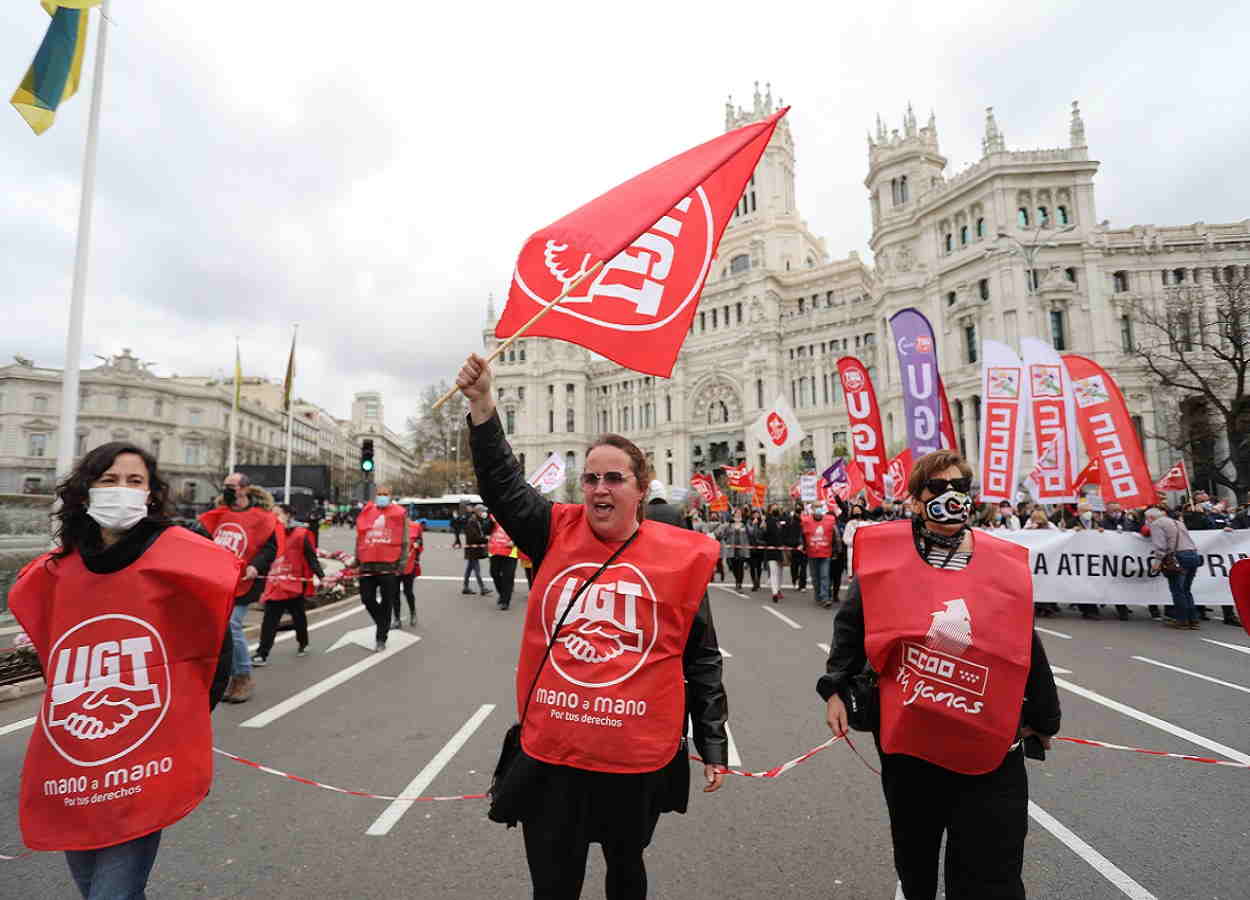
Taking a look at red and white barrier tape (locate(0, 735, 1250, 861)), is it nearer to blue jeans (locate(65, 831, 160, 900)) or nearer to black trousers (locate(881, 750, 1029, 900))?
black trousers (locate(881, 750, 1029, 900))

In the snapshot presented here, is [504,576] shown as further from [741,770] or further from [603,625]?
[603,625]

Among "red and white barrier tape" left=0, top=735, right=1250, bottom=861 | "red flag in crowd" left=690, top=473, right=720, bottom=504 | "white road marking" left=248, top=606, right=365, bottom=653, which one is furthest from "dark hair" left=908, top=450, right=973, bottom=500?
"red flag in crowd" left=690, top=473, right=720, bottom=504

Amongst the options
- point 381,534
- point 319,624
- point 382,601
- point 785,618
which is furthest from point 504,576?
point 785,618

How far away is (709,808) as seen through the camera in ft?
12.2

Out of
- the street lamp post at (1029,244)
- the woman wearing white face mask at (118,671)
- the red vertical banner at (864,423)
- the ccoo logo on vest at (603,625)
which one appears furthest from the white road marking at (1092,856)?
the street lamp post at (1029,244)

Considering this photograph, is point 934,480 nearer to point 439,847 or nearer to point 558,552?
point 558,552

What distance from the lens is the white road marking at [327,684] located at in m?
5.39

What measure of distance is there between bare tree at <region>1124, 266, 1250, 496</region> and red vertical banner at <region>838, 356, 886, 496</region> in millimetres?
15444

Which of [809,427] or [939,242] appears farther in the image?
[809,427]

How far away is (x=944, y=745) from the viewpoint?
216 cm

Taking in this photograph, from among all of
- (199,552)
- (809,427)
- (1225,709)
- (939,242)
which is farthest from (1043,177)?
(199,552)

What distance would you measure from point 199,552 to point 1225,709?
26.8 feet

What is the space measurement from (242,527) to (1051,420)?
1387 cm

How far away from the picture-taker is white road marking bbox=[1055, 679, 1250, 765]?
4.62 metres
